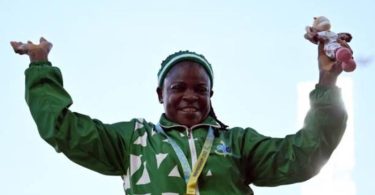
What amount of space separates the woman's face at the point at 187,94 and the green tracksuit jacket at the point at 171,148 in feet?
0.41

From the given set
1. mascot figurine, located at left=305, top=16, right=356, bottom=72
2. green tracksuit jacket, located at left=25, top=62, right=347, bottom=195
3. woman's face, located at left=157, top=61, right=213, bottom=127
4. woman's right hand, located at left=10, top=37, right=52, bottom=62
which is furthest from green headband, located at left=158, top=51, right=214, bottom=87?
woman's right hand, located at left=10, top=37, right=52, bottom=62

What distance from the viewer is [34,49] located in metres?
5.37

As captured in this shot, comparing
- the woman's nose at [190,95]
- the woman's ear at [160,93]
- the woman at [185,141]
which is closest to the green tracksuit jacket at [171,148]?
the woman at [185,141]

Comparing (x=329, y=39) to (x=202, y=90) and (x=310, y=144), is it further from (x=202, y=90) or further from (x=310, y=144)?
(x=202, y=90)

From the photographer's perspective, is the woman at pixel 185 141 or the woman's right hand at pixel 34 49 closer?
the woman at pixel 185 141

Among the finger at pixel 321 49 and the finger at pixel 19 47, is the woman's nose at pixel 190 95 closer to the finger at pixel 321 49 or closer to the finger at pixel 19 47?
the finger at pixel 321 49

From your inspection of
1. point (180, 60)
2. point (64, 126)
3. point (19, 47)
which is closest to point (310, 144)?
point (180, 60)

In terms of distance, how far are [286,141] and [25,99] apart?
1.95 metres

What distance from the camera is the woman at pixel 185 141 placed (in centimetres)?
505

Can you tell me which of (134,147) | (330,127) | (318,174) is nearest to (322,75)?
(330,127)

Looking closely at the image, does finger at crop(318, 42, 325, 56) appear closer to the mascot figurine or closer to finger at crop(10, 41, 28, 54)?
the mascot figurine

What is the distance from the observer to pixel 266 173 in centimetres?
534

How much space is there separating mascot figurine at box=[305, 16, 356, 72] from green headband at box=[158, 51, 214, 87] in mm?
842

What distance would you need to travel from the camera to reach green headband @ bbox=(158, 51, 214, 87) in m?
5.74
